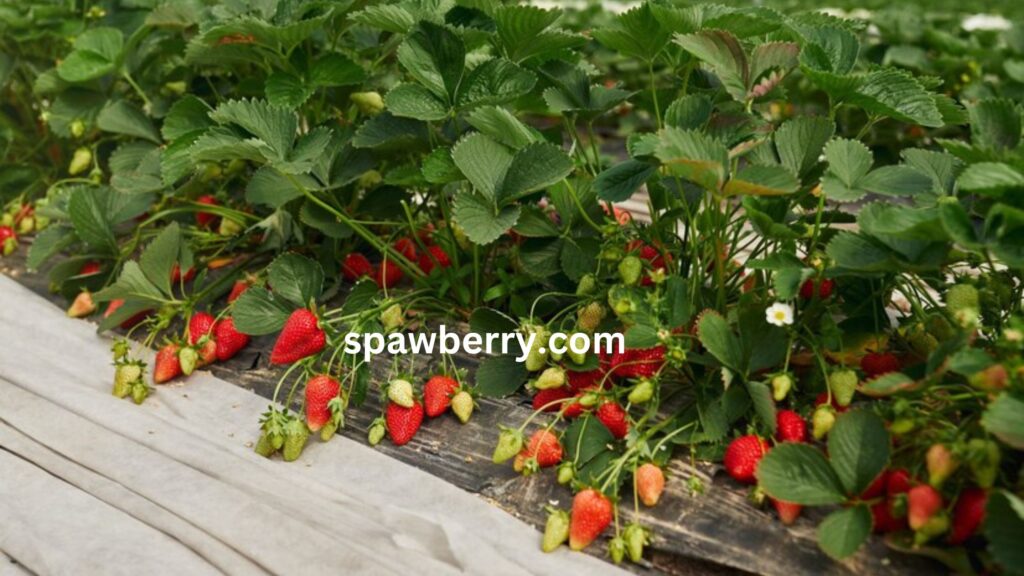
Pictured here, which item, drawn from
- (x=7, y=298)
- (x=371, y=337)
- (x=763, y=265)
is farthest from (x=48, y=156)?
(x=763, y=265)

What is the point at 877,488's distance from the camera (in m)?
1.03

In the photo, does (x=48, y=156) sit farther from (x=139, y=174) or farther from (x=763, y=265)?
(x=763, y=265)

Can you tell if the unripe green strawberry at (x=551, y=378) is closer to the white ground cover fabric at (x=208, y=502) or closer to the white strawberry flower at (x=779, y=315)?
the white ground cover fabric at (x=208, y=502)

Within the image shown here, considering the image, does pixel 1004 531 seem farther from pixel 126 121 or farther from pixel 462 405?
pixel 126 121

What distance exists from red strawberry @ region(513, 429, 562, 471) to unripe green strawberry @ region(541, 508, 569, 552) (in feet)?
0.36

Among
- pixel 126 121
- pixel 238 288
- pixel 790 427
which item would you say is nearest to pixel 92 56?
pixel 126 121

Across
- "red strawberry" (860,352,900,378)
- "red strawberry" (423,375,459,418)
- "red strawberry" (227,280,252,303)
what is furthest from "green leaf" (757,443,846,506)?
"red strawberry" (227,280,252,303)

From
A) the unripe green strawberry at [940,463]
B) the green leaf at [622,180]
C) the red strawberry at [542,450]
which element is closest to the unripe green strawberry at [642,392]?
the red strawberry at [542,450]

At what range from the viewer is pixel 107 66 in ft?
5.84

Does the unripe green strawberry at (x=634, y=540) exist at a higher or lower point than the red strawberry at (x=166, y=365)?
lower

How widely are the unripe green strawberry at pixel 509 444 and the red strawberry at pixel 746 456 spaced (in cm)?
23

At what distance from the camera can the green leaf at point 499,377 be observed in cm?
133

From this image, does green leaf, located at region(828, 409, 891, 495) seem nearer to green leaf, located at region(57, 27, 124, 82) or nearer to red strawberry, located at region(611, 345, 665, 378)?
red strawberry, located at region(611, 345, 665, 378)

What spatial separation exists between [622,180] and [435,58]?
0.32 metres
